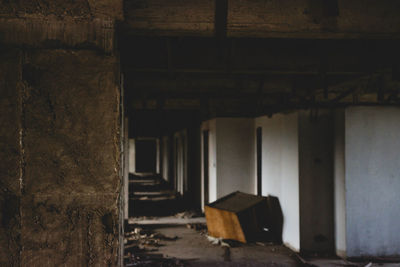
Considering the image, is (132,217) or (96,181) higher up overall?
(96,181)

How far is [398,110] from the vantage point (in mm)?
7871

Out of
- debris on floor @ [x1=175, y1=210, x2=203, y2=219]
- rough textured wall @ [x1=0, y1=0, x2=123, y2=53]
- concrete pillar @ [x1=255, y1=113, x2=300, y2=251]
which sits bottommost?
debris on floor @ [x1=175, y1=210, x2=203, y2=219]

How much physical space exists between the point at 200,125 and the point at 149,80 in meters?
7.32

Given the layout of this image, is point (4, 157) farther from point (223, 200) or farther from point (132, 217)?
point (132, 217)

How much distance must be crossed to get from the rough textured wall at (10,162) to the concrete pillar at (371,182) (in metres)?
6.59

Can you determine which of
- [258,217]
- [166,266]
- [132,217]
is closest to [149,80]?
[166,266]

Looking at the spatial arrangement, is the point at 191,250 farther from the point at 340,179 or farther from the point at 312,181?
the point at 340,179

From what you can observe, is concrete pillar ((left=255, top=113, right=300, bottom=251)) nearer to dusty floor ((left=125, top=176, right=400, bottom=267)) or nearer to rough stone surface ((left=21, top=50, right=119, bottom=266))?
dusty floor ((left=125, top=176, right=400, bottom=267))

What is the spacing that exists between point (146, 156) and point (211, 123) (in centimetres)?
2230

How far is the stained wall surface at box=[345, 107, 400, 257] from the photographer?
306 inches

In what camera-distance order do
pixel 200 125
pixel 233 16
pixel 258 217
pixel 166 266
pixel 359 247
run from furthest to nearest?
1. pixel 200 125
2. pixel 258 217
3. pixel 359 247
4. pixel 166 266
5. pixel 233 16

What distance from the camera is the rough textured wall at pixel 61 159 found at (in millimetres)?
2289

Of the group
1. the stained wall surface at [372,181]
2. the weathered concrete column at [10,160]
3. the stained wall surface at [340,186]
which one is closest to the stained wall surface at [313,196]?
the stained wall surface at [340,186]

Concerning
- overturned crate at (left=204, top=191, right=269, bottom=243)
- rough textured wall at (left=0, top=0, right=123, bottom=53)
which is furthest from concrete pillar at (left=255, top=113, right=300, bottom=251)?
rough textured wall at (left=0, top=0, right=123, bottom=53)
